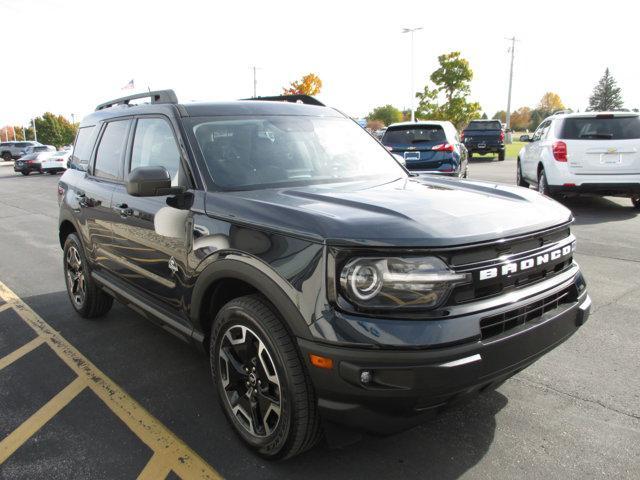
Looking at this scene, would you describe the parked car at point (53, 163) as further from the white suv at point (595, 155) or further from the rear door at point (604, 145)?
the rear door at point (604, 145)

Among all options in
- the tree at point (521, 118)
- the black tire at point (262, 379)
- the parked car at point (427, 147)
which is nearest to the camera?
the black tire at point (262, 379)

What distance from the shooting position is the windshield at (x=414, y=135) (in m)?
11.4

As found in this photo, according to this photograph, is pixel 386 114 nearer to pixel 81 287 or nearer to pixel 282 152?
pixel 81 287

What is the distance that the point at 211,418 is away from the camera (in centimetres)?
313

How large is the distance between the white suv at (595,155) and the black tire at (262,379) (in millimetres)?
8433

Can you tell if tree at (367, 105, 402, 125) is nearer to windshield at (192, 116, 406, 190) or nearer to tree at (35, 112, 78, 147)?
tree at (35, 112, 78, 147)

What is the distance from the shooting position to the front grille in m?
2.27

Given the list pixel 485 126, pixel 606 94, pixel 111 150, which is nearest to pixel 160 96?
pixel 111 150

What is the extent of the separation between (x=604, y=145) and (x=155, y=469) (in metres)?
9.13

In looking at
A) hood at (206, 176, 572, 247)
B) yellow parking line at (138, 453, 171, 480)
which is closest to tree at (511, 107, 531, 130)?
hood at (206, 176, 572, 247)

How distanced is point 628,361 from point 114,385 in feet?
11.7

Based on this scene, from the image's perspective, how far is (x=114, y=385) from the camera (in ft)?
11.8

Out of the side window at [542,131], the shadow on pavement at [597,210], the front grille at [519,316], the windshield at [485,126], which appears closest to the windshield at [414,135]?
the side window at [542,131]

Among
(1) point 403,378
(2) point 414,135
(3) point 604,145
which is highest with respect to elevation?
(2) point 414,135
